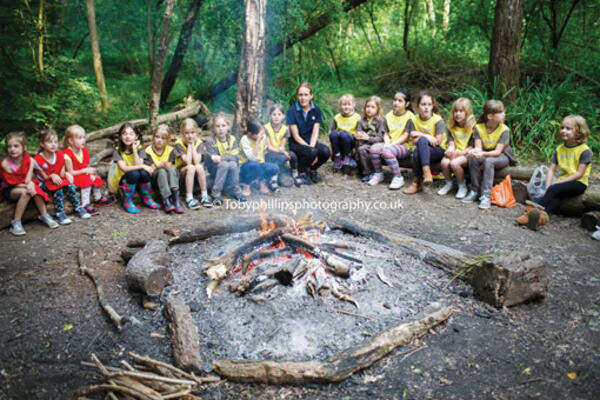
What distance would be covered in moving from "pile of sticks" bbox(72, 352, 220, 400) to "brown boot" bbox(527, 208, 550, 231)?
375cm

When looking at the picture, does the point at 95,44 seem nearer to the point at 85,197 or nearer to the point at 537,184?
the point at 85,197

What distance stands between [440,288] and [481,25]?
8.72 meters

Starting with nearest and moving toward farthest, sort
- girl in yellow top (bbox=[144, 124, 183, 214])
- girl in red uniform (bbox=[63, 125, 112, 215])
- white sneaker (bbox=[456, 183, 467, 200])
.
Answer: girl in red uniform (bbox=[63, 125, 112, 215]) → girl in yellow top (bbox=[144, 124, 183, 214]) → white sneaker (bbox=[456, 183, 467, 200])

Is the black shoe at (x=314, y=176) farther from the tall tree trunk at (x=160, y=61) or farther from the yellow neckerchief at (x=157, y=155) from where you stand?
A: the tall tree trunk at (x=160, y=61)

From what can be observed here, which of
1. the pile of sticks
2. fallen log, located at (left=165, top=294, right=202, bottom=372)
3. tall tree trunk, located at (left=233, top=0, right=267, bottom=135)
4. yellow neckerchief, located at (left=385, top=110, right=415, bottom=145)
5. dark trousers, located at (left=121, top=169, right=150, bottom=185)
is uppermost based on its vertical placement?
tall tree trunk, located at (left=233, top=0, right=267, bottom=135)

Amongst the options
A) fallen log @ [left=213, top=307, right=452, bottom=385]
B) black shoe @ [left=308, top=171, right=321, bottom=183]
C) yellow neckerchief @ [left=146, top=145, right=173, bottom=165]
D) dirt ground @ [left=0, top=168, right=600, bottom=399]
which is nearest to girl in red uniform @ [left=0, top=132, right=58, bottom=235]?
dirt ground @ [left=0, top=168, right=600, bottom=399]

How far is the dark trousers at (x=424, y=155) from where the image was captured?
5.71 m

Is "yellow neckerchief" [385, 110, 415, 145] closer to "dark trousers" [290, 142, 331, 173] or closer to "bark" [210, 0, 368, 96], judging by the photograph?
"dark trousers" [290, 142, 331, 173]

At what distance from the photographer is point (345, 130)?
21.3 ft

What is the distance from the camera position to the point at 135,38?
1425 cm

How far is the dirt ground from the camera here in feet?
7.68

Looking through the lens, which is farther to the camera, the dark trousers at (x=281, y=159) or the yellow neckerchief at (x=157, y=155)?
the dark trousers at (x=281, y=159)

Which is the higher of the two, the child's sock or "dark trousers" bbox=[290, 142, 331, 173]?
"dark trousers" bbox=[290, 142, 331, 173]

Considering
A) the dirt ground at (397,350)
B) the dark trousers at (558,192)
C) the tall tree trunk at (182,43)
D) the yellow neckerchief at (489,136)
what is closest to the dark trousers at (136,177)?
the dirt ground at (397,350)
